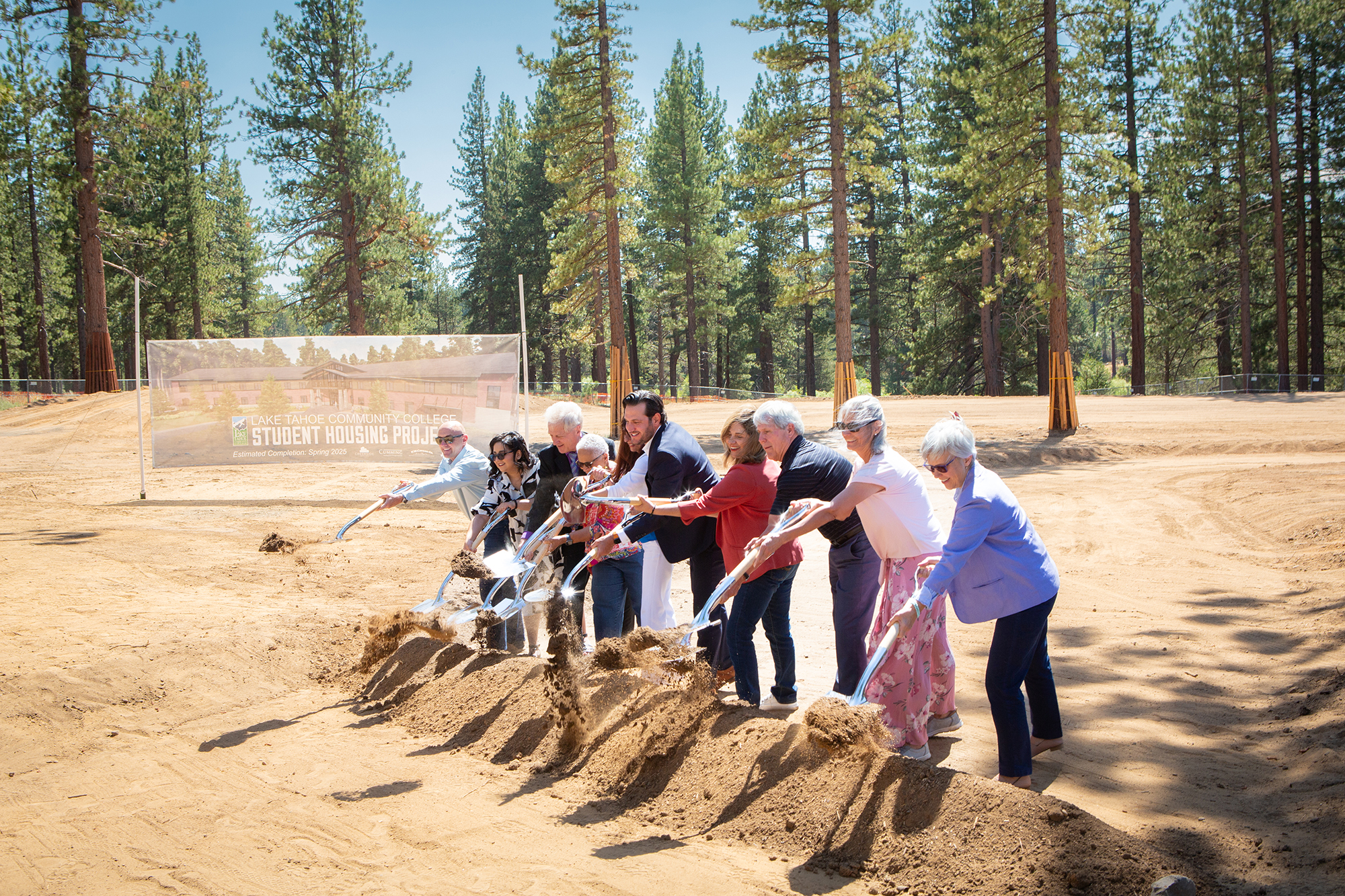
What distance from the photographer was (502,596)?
6582 mm

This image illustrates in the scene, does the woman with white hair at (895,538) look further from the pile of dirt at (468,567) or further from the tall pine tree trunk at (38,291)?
the tall pine tree trunk at (38,291)

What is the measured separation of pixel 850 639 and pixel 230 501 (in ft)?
42.6

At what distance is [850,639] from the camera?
491cm

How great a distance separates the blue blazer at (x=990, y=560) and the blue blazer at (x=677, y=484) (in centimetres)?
171

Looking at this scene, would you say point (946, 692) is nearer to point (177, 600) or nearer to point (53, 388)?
point (177, 600)

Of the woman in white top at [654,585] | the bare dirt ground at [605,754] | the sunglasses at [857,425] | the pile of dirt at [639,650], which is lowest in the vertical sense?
the bare dirt ground at [605,754]

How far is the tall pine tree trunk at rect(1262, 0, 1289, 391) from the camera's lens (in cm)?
2878

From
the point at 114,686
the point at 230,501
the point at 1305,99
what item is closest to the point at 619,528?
the point at 114,686

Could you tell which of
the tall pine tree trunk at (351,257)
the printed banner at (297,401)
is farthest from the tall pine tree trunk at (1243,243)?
the tall pine tree trunk at (351,257)

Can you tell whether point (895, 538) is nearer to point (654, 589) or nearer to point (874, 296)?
point (654, 589)

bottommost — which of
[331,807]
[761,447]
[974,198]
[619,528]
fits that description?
[331,807]

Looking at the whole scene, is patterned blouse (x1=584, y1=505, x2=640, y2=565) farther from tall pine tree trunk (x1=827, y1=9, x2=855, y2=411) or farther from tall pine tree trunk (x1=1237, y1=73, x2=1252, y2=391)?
tall pine tree trunk (x1=1237, y1=73, x2=1252, y2=391)

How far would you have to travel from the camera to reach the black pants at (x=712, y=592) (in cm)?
554

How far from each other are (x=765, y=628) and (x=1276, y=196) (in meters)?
33.0
